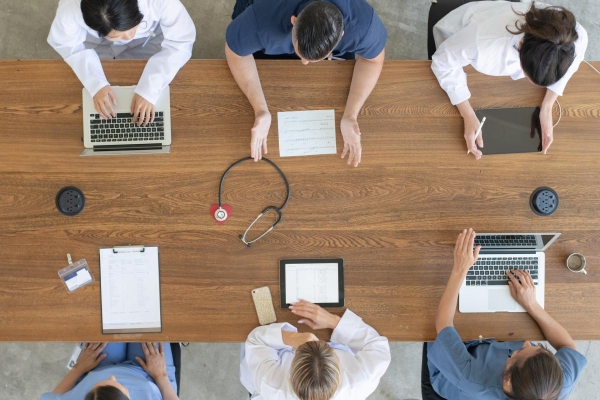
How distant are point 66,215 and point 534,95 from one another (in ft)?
5.72

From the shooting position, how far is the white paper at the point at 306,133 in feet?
5.67

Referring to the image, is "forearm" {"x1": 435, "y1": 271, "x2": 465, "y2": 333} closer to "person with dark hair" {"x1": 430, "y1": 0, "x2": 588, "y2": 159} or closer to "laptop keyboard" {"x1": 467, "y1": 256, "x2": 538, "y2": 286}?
"laptop keyboard" {"x1": 467, "y1": 256, "x2": 538, "y2": 286}

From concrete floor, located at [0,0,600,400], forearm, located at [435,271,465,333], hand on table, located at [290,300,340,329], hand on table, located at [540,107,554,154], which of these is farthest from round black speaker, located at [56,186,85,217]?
hand on table, located at [540,107,554,154]

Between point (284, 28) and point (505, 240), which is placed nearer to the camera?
point (284, 28)

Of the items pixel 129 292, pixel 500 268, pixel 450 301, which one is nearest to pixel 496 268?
pixel 500 268

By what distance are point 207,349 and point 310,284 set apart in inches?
40.1

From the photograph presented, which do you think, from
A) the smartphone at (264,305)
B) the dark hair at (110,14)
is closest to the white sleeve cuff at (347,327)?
the smartphone at (264,305)

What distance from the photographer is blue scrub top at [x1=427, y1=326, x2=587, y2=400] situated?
5.47 feet

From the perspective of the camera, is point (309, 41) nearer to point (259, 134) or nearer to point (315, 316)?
point (259, 134)

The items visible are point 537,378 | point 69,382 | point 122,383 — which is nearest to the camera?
point 537,378

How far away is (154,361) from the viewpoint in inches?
76.4

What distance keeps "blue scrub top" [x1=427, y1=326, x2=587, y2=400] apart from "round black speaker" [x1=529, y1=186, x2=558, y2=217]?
19.3 inches

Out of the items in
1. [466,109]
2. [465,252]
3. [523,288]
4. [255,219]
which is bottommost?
[523,288]

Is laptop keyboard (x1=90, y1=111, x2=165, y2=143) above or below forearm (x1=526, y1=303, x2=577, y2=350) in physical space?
above
